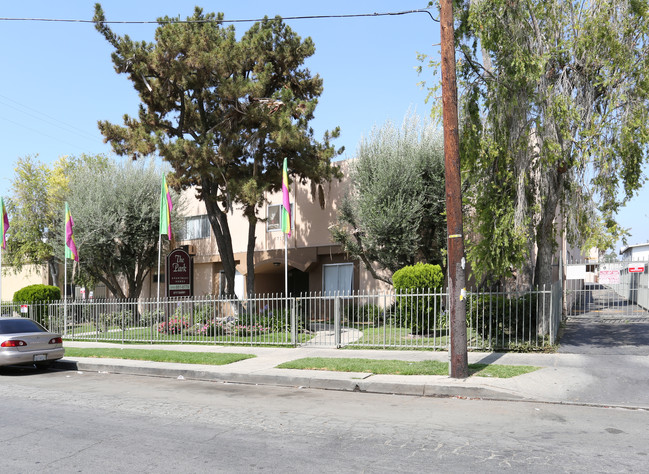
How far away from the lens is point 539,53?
12.2m

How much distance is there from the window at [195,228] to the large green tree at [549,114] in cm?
1901

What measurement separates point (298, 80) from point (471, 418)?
17447 mm

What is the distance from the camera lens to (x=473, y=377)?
10.1 m

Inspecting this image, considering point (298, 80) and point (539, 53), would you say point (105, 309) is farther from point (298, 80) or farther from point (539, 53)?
point (539, 53)

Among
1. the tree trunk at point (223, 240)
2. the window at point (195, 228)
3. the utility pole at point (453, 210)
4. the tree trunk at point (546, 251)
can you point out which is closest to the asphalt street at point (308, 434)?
the utility pole at point (453, 210)

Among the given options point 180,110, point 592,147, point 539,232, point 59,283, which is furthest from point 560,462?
point 59,283

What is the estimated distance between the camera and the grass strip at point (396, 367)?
10.5 m

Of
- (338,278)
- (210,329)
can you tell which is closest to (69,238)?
(210,329)

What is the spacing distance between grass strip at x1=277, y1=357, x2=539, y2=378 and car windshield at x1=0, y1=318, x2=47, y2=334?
669cm

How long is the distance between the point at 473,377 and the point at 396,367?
70.3 inches

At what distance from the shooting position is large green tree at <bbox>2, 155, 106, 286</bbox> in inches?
1319

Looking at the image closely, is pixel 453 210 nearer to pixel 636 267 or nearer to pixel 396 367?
pixel 396 367

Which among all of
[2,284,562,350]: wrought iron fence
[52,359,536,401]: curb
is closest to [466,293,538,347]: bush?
[2,284,562,350]: wrought iron fence

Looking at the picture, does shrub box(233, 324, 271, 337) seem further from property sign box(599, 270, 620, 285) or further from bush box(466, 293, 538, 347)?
property sign box(599, 270, 620, 285)
